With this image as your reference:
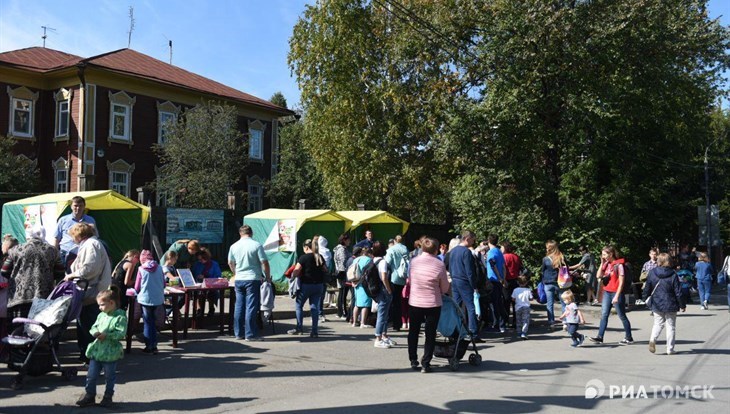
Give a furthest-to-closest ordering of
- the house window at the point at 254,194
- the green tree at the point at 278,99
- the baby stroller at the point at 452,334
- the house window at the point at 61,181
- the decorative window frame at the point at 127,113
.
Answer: the green tree at the point at 278,99, the house window at the point at 254,194, the decorative window frame at the point at 127,113, the house window at the point at 61,181, the baby stroller at the point at 452,334

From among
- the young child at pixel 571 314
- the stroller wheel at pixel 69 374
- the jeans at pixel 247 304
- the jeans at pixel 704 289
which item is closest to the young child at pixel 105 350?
the stroller wheel at pixel 69 374

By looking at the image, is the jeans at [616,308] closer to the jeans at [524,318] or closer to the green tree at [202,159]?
the jeans at [524,318]

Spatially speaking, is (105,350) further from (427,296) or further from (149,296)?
(427,296)

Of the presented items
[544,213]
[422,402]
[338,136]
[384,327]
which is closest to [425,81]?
[338,136]

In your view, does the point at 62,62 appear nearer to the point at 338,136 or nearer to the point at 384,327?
the point at 338,136

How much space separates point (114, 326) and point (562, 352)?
721 centimetres

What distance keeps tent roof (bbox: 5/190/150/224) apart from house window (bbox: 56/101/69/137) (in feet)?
55.4

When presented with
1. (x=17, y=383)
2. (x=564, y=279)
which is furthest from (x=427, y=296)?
(x=564, y=279)

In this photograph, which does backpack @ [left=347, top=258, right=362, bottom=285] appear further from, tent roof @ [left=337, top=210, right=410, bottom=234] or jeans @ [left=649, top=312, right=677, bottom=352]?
tent roof @ [left=337, top=210, right=410, bottom=234]

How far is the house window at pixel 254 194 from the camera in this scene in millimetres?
39938

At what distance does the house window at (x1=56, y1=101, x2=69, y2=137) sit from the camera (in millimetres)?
32750

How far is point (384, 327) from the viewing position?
1107cm

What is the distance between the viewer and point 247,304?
11094 mm

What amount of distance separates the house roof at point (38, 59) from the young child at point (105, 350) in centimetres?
2850
